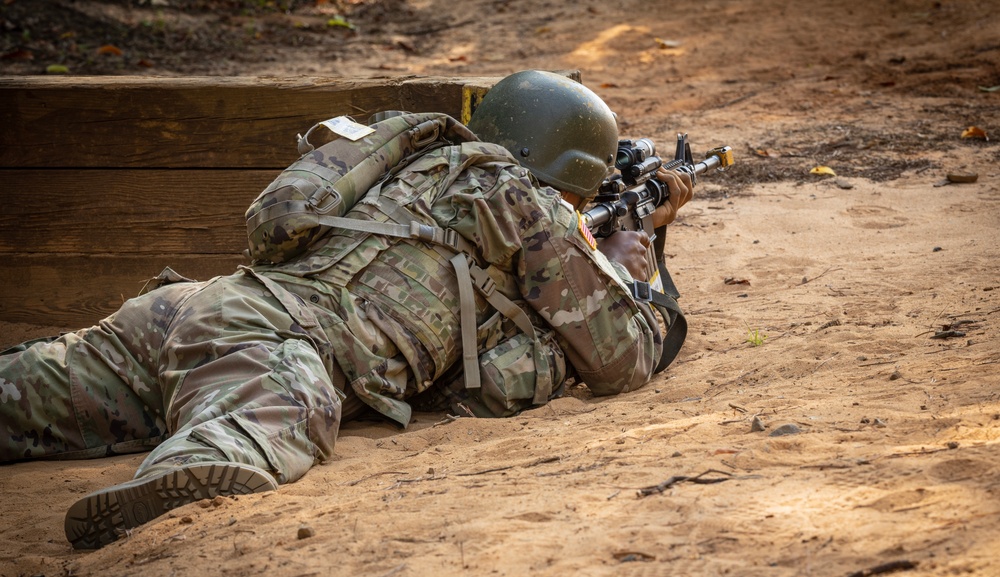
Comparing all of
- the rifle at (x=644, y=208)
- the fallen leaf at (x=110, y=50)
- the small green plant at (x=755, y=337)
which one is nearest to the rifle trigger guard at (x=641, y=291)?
the rifle at (x=644, y=208)

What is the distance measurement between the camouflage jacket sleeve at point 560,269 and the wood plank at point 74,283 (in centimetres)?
188

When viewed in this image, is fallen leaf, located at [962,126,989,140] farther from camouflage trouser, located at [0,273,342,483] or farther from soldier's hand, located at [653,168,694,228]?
camouflage trouser, located at [0,273,342,483]

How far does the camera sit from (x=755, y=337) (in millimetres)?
3871

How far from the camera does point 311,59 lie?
35.2ft

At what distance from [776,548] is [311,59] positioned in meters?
9.82

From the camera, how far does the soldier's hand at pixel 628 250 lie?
388 cm

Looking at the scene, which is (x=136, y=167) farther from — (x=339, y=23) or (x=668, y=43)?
(x=339, y=23)

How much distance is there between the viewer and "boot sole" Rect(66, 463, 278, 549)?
2.28 metres

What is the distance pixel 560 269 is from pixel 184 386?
130 cm

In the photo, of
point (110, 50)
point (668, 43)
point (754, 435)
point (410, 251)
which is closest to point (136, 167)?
point (410, 251)

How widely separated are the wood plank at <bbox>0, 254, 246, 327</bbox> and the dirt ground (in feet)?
0.51

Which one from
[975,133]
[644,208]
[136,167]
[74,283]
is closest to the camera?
[644,208]

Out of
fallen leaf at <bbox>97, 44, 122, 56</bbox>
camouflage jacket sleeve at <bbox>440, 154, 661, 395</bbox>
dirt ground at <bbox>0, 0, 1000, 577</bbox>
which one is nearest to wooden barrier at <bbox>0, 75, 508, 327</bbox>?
dirt ground at <bbox>0, 0, 1000, 577</bbox>

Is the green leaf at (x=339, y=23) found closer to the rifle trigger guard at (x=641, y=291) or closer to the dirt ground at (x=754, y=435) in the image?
the dirt ground at (x=754, y=435)
